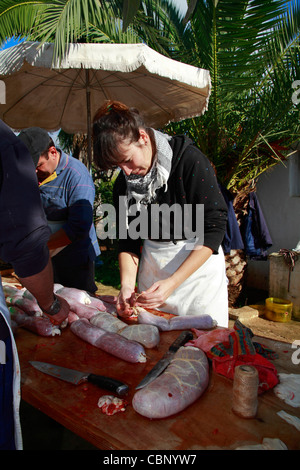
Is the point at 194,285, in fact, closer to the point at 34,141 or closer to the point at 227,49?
the point at 34,141

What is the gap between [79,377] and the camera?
5.16 ft

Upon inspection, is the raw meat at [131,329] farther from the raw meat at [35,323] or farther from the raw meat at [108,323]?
the raw meat at [35,323]

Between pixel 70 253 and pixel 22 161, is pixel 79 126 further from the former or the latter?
pixel 22 161

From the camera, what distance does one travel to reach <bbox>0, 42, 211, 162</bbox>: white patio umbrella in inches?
131

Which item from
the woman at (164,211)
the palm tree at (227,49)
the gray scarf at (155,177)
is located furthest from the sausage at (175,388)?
the palm tree at (227,49)

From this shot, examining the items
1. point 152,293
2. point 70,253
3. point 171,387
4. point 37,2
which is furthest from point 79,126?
point 171,387

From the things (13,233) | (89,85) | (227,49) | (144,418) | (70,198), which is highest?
(227,49)

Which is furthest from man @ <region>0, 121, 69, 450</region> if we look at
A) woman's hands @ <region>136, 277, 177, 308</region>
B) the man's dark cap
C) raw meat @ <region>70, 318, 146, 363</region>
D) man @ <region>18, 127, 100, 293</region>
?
man @ <region>18, 127, 100, 293</region>

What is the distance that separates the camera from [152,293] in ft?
7.03

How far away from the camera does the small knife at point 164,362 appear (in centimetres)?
153

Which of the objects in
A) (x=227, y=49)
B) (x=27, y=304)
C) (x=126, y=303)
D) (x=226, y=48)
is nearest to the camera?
(x=126, y=303)

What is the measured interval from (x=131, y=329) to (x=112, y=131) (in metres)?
1.25

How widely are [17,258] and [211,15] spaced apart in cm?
502

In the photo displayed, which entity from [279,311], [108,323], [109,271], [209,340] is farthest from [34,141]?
[109,271]
